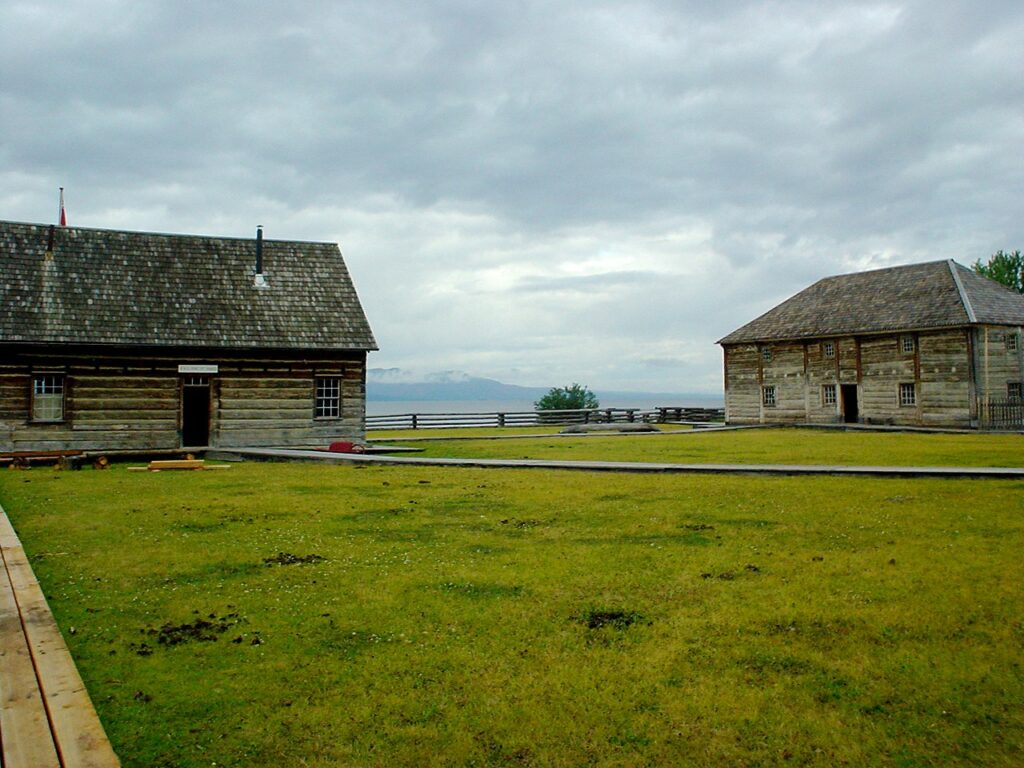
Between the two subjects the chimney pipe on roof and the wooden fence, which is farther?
the wooden fence

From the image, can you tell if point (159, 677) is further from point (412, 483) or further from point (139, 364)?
point (139, 364)

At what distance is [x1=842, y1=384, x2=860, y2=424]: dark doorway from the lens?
4591cm

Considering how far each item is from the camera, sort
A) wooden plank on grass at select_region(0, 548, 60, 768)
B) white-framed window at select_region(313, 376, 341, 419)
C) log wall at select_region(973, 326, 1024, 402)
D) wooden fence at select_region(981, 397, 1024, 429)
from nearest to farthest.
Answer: wooden plank on grass at select_region(0, 548, 60, 768) < white-framed window at select_region(313, 376, 341, 419) < wooden fence at select_region(981, 397, 1024, 429) < log wall at select_region(973, 326, 1024, 402)

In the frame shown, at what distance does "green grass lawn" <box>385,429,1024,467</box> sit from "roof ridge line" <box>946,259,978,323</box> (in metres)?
7.78

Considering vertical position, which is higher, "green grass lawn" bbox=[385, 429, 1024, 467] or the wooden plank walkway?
"green grass lawn" bbox=[385, 429, 1024, 467]

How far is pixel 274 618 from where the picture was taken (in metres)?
7.30

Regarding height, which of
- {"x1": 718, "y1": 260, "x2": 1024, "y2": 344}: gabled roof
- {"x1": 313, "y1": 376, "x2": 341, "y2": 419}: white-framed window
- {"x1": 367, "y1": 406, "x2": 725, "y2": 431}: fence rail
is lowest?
{"x1": 367, "y1": 406, "x2": 725, "y2": 431}: fence rail

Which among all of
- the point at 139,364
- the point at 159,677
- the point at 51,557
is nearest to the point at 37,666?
the point at 159,677

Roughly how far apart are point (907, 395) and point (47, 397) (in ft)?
133

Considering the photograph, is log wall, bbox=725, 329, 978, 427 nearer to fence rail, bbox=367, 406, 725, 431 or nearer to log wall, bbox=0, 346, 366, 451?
fence rail, bbox=367, 406, 725, 431

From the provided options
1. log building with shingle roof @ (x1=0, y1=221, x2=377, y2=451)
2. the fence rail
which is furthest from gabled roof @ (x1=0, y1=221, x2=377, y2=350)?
the fence rail

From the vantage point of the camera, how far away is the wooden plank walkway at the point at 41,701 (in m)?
4.26

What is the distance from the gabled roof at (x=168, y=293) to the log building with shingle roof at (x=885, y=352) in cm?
2884

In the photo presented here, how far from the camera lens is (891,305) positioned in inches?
1753
